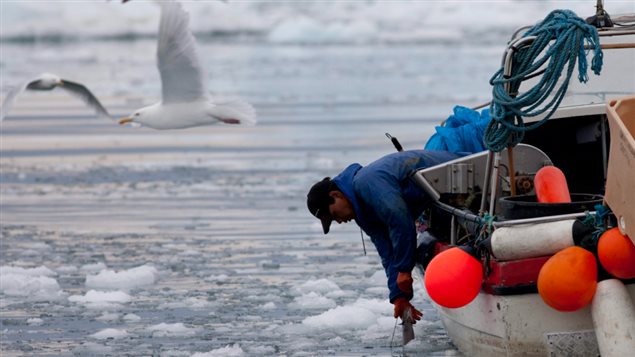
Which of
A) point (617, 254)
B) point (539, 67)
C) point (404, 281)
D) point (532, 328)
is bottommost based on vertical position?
point (532, 328)

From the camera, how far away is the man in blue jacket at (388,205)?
7727 mm

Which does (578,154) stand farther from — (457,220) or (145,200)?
(145,200)

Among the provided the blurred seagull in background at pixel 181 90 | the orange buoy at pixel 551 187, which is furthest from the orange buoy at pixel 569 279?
the blurred seagull in background at pixel 181 90

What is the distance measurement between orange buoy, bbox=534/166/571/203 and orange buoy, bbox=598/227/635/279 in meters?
0.85

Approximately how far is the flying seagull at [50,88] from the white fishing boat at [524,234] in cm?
702

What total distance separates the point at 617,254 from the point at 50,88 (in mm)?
9883

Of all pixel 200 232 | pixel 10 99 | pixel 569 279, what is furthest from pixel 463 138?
pixel 10 99

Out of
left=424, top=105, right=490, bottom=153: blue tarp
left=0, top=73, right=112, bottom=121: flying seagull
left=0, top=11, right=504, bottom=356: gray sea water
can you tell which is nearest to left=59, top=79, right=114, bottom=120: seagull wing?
left=0, top=73, right=112, bottom=121: flying seagull

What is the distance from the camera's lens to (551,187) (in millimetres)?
7398

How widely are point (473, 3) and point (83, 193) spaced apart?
170ft

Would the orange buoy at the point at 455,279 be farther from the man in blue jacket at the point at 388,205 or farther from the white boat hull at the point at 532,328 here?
the man in blue jacket at the point at 388,205

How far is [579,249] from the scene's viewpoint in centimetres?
657

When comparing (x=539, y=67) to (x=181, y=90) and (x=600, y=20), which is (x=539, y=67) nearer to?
(x=600, y=20)

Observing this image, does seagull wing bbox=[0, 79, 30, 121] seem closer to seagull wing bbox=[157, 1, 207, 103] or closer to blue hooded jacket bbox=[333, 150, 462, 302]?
seagull wing bbox=[157, 1, 207, 103]
